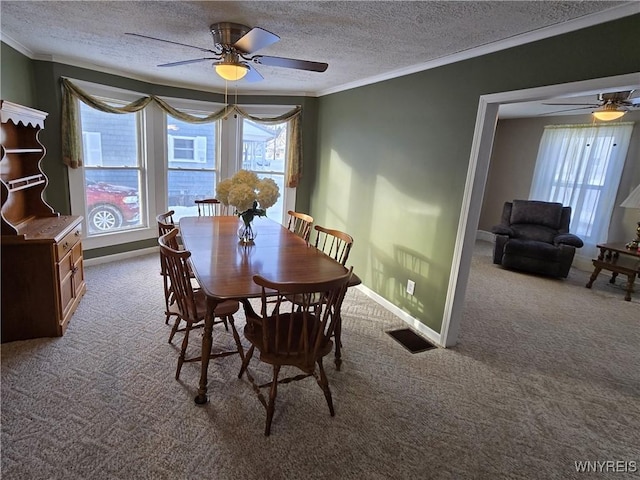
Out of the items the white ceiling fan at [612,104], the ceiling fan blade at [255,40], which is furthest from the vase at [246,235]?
the white ceiling fan at [612,104]

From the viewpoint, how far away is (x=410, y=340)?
118 inches

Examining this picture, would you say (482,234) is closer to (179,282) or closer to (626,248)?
(626,248)

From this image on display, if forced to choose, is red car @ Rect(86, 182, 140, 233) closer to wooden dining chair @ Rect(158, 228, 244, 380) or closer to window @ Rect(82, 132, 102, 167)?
window @ Rect(82, 132, 102, 167)

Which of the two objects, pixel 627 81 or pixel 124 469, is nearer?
pixel 124 469

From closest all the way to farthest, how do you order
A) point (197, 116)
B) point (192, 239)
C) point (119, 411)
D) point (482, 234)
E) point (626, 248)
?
point (119, 411) → point (192, 239) → point (626, 248) → point (197, 116) → point (482, 234)

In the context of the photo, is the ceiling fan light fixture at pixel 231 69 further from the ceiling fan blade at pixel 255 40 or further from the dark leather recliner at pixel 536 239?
the dark leather recliner at pixel 536 239

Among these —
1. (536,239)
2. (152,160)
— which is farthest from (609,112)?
(152,160)

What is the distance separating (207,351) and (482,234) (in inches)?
261

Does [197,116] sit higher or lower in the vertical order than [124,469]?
higher

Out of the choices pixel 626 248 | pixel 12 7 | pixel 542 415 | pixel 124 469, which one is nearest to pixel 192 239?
pixel 124 469

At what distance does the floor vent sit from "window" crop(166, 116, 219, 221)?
346cm

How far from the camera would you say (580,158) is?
5.52m

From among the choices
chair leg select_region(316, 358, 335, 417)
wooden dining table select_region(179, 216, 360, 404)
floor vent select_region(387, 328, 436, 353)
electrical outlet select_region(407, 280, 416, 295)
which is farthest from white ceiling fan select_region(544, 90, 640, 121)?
chair leg select_region(316, 358, 335, 417)

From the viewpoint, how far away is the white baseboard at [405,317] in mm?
3027
